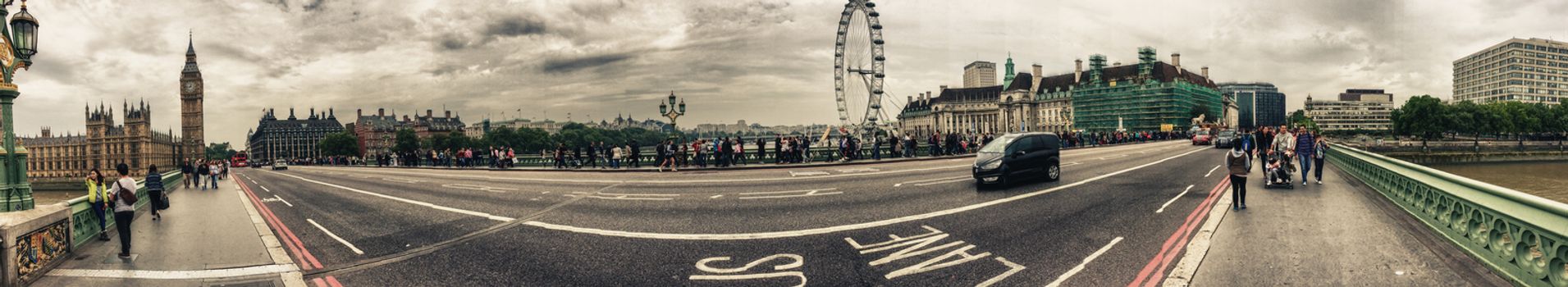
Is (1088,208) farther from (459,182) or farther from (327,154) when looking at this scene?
(327,154)

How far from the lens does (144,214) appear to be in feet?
49.9

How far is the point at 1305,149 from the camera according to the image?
580 inches

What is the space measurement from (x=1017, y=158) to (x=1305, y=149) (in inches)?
265

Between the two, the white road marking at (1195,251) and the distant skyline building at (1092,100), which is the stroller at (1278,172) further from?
the distant skyline building at (1092,100)

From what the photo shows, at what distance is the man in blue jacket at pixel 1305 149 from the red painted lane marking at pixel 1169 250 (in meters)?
5.16

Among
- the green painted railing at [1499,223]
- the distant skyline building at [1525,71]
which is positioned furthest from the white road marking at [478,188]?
the distant skyline building at [1525,71]

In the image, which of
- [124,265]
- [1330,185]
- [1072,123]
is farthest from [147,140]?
[1072,123]

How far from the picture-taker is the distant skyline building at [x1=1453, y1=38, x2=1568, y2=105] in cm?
14912

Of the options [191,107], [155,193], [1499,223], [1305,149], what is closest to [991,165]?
[1305,149]

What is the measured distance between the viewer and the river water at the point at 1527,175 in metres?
39.2

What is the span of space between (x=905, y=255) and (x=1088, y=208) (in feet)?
18.4

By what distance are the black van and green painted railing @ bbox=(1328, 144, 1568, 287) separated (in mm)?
7290

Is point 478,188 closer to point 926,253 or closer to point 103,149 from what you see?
point 926,253

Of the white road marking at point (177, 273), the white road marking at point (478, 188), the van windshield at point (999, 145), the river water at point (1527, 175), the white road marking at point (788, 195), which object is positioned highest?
the van windshield at point (999, 145)
